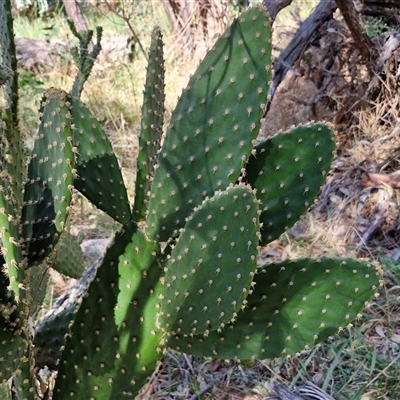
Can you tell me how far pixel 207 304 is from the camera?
826 mm

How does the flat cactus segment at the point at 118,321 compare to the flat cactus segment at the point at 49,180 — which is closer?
the flat cactus segment at the point at 49,180

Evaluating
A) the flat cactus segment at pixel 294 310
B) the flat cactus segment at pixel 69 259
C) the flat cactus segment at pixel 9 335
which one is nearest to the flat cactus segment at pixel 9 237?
the flat cactus segment at pixel 9 335

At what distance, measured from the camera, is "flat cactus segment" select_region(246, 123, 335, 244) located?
0.93 m

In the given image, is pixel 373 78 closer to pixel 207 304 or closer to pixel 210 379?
pixel 210 379

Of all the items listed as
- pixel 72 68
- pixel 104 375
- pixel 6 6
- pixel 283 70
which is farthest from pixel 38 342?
pixel 72 68

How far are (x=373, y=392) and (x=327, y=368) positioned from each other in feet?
0.50

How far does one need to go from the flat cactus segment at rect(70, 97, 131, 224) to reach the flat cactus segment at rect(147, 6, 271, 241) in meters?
0.08

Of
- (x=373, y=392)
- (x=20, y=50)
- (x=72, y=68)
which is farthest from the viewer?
(x=20, y=50)

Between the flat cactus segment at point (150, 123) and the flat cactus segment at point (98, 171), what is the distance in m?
0.03

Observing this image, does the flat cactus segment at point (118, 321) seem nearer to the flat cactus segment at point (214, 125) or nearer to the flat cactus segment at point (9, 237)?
the flat cactus segment at point (214, 125)

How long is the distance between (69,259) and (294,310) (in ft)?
A: 2.10

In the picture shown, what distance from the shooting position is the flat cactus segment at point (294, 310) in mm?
909

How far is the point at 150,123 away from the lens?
3.03 feet

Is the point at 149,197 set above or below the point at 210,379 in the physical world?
above
